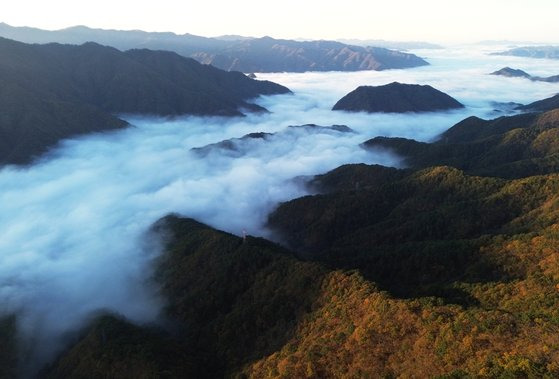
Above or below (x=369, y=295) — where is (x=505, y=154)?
below

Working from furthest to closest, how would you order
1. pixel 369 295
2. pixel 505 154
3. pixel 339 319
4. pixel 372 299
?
pixel 505 154 < pixel 339 319 < pixel 369 295 < pixel 372 299

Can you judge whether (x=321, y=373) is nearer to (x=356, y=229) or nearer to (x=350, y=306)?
(x=350, y=306)

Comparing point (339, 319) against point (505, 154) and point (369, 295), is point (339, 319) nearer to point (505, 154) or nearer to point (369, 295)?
point (369, 295)

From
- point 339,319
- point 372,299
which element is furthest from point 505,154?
point 339,319

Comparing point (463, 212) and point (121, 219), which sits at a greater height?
point (463, 212)

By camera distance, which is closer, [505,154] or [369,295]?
[369,295]

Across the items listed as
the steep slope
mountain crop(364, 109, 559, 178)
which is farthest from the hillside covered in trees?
mountain crop(364, 109, 559, 178)

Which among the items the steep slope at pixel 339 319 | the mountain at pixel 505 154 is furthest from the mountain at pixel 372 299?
the mountain at pixel 505 154

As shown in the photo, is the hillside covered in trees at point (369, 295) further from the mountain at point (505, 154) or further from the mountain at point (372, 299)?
the mountain at point (505, 154)

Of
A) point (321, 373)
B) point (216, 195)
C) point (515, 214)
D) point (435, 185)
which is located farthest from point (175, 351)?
point (216, 195)

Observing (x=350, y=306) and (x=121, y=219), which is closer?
(x=350, y=306)

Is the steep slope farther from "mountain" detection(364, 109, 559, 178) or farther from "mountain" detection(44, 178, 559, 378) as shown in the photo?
"mountain" detection(364, 109, 559, 178)
